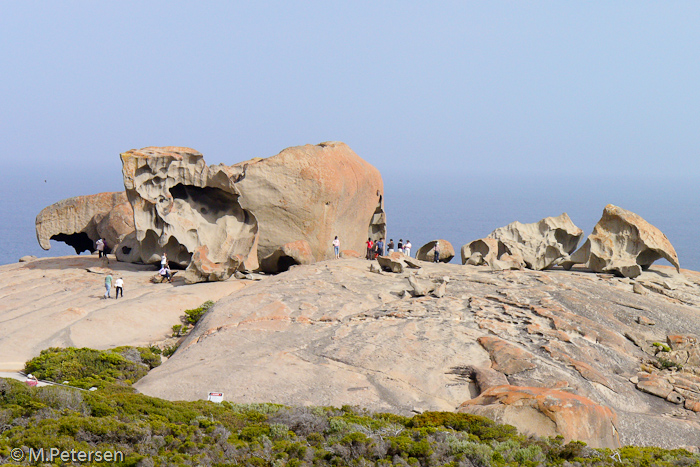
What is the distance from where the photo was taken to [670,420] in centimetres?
1334

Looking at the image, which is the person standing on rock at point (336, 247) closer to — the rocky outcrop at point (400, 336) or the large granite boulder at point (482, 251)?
the rocky outcrop at point (400, 336)

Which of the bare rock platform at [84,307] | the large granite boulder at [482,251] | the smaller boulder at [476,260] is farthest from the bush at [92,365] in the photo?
the large granite boulder at [482,251]

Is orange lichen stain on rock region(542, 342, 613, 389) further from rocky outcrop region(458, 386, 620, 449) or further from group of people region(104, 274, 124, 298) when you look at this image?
group of people region(104, 274, 124, 298)

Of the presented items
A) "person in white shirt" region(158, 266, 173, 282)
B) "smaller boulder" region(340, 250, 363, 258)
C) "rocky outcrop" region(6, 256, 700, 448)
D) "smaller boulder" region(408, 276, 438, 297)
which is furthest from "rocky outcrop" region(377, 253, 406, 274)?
"person in white shirt" region(158, 266, 173, 282)

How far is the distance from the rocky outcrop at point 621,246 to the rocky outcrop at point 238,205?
1142 centimetres

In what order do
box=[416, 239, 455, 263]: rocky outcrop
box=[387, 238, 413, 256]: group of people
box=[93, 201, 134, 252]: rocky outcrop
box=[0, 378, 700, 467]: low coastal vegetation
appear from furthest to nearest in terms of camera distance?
box=[93, 201, 134, 252]: rocky outcrop < box=[387, 238, 413, 256]: group of people < box=[416, 239, 455, 263]: rocky outcrop < box=[0, 378, 700, 467]: low coastal vegetation

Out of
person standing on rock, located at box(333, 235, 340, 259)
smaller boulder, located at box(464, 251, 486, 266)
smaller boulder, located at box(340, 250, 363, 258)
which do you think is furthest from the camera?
smaller boulder, located at box(340, 250, 363, 258)

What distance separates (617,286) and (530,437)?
15.0m

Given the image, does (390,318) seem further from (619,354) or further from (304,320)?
(619,354)

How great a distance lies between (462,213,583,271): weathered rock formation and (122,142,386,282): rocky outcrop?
23.2 ft

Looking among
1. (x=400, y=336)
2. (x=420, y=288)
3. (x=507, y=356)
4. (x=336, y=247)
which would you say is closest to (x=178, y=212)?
(x=336, y=247)

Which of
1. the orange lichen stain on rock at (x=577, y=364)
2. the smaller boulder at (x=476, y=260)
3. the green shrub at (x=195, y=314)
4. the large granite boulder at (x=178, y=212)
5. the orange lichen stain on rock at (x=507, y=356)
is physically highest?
the large granite boulder at (x=178, y=212)

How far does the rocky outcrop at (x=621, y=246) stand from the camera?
28062 mm

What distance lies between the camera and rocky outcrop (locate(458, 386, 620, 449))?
1152cm
